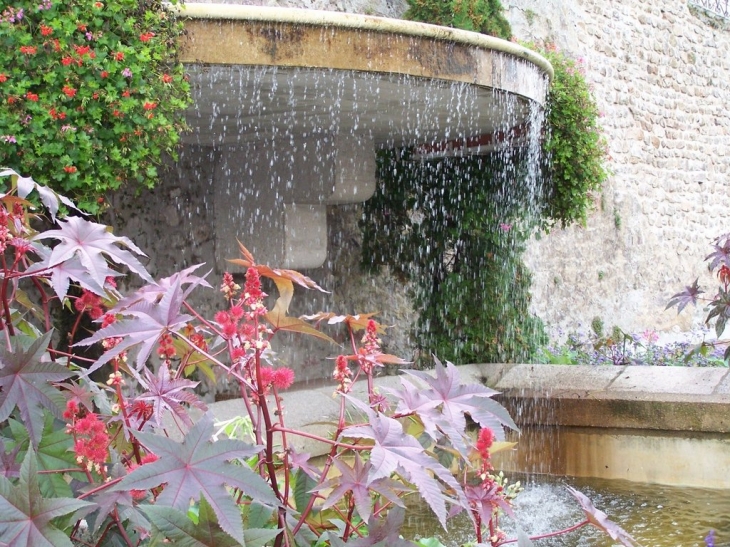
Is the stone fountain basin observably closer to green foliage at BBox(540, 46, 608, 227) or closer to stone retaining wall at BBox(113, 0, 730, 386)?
green foliage at BBox(540, 46, 608, 227)

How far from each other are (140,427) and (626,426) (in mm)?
3119

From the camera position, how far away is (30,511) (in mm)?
911

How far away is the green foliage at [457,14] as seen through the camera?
6.05 meters

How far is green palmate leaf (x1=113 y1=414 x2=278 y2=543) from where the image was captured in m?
0.92

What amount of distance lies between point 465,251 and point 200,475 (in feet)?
15.5

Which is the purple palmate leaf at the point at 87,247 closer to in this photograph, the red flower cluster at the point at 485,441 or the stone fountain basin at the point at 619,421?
the red flower cluster at the point at 485,441

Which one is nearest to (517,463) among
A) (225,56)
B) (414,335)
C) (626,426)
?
(626,426)

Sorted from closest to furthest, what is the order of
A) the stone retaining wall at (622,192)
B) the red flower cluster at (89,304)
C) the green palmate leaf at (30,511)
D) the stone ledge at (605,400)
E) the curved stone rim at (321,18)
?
the green palmate leaf at (30,511) < the red flower cluster at (89,304) < the curved stone rim at (321,18) < the stone ledge at (605,400) < the stone retaining wall at (622,192)

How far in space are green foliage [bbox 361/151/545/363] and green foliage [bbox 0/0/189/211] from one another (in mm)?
2704

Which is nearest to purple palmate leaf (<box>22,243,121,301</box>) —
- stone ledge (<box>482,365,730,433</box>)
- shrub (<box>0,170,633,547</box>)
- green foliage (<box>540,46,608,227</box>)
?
shrub (<box>0,170,633,547</box>)

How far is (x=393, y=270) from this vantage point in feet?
19.6

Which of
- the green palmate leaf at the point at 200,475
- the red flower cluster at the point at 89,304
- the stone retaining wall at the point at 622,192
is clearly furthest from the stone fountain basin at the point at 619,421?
the green palmate leaf at the point at 200,475

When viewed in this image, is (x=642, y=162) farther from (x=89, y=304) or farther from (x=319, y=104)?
(x=89, y=304)

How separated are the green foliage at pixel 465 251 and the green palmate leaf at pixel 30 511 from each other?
4.49 meters
